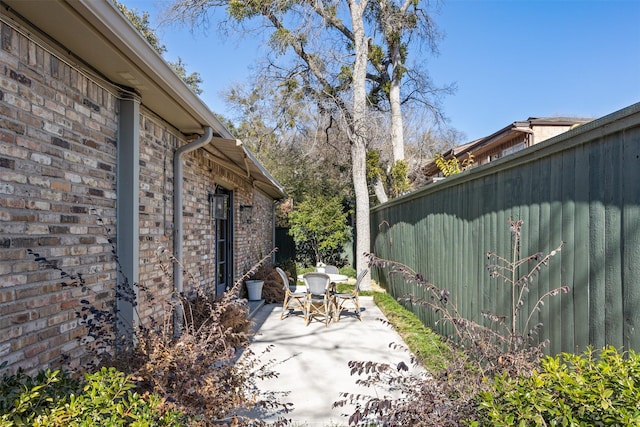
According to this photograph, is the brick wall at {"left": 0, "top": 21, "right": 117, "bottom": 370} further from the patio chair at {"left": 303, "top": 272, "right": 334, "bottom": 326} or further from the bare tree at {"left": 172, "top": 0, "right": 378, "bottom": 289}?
the bare tree at {"left": 172, "top": 0, "right": 378, "bottom": 289}

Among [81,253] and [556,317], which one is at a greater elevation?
[81,253]

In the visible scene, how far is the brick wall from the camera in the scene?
6.55 ft

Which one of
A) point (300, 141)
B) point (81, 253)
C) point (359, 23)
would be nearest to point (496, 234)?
point (81, 253)

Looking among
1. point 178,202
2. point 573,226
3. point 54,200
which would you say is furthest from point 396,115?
point 54,200

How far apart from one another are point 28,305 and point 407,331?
4.73 m

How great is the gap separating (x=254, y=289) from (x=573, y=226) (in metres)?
6.67

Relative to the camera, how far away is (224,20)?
12430 mm

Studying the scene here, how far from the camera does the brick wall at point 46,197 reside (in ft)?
6.55

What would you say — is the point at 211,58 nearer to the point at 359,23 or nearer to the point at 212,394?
the point at 359,23

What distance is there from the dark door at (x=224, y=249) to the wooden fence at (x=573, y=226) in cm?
403

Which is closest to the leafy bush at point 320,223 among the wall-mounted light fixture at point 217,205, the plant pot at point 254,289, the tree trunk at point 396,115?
the tree trunk at point 396,115

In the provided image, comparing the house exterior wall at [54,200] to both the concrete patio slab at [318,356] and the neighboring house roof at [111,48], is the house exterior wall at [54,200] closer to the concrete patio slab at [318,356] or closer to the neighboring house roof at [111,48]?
the neighboring house roof at [111,48]

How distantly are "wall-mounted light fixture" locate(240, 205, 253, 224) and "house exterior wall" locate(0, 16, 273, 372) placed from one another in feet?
15.8

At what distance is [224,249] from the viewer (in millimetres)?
7461
